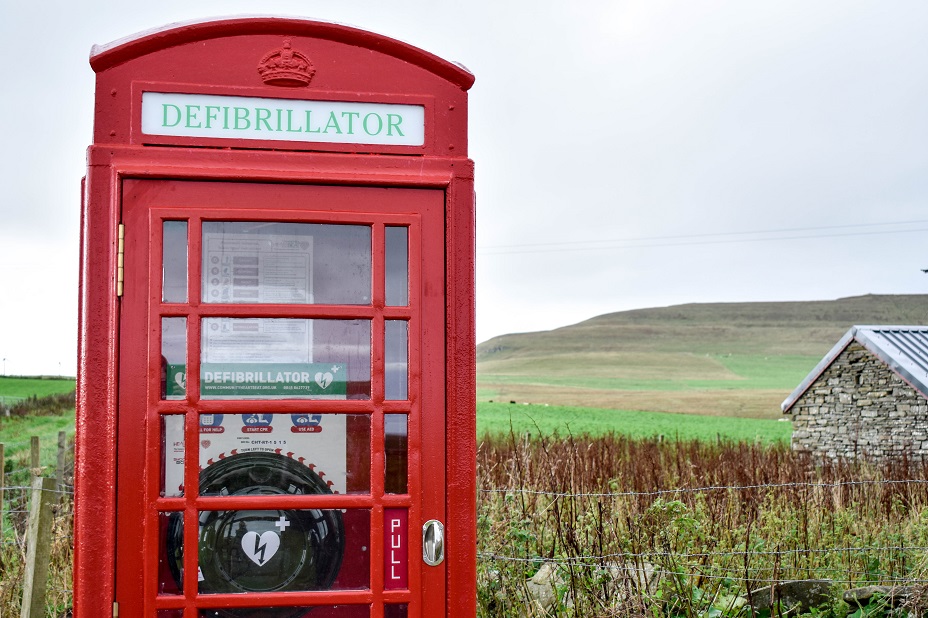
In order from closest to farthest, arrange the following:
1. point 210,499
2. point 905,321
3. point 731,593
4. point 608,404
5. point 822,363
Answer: point 210,499 < point 731,593 < point 822,363 < point 608,404 < point 905,321

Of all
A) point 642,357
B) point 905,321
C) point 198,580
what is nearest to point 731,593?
point 198,580

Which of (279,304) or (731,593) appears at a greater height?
(279,304)

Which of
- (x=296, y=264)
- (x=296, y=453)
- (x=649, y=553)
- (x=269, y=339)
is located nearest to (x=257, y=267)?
(x=296, y=264)

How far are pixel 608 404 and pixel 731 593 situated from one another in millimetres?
46578

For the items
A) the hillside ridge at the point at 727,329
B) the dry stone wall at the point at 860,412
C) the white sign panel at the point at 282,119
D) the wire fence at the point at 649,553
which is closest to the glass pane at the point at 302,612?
the white sign panel at the point at 282,119

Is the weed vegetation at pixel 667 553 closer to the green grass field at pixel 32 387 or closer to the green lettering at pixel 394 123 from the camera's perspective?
the green lettering at pixel 394 123

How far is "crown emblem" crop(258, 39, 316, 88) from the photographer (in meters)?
2.92

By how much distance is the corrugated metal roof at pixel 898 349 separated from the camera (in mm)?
17859

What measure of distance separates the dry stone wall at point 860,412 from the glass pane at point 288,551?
16.7 meters

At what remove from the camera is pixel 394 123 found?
117 inches

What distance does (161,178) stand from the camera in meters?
2.82

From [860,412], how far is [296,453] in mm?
18845

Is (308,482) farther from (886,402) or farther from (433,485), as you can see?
(886,402)

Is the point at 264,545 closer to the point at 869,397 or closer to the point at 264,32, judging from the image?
the point at 264,32
